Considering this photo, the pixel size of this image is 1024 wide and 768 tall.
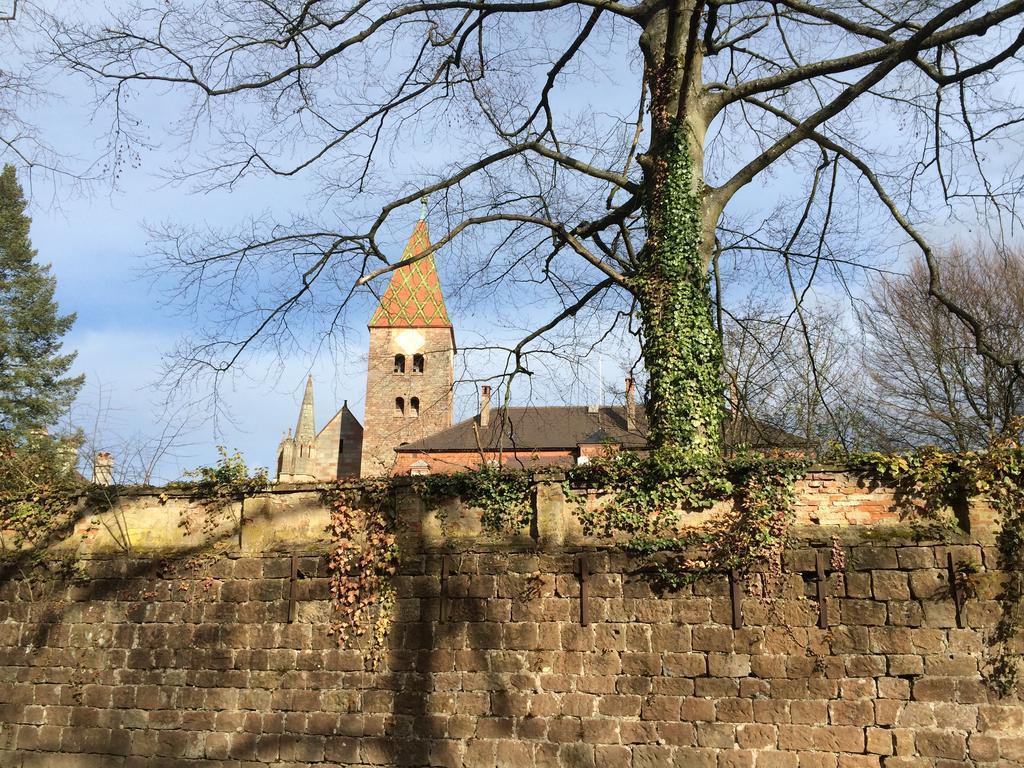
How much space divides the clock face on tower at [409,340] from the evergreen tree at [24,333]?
16.7 metres

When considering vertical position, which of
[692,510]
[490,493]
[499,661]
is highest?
[490,493]

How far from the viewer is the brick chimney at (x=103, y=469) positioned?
8.61m

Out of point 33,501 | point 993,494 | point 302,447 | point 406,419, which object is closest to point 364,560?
point 33,501

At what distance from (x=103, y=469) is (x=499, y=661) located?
5.20m

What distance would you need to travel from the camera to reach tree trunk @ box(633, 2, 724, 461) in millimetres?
8156

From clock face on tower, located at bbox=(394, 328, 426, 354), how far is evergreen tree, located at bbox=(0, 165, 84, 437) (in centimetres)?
1669

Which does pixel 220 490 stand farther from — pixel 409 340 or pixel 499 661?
pixel 409 340

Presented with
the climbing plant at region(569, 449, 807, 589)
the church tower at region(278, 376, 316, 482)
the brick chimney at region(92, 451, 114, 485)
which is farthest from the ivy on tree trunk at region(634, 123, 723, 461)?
the church tower at region(278, 376, 316, 482)

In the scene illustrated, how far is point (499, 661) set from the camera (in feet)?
22.3

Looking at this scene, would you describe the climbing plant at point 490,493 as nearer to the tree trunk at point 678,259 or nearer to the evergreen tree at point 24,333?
the tree trunk at point 678,259

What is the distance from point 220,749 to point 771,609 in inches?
206

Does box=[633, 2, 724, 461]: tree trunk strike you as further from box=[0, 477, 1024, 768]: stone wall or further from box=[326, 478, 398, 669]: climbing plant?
box=[326, 478, 398, 669]: climbing plant

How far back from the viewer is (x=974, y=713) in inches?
236

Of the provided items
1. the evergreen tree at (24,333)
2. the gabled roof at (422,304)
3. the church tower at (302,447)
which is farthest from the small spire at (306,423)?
the evergreen tree at (24,333)
